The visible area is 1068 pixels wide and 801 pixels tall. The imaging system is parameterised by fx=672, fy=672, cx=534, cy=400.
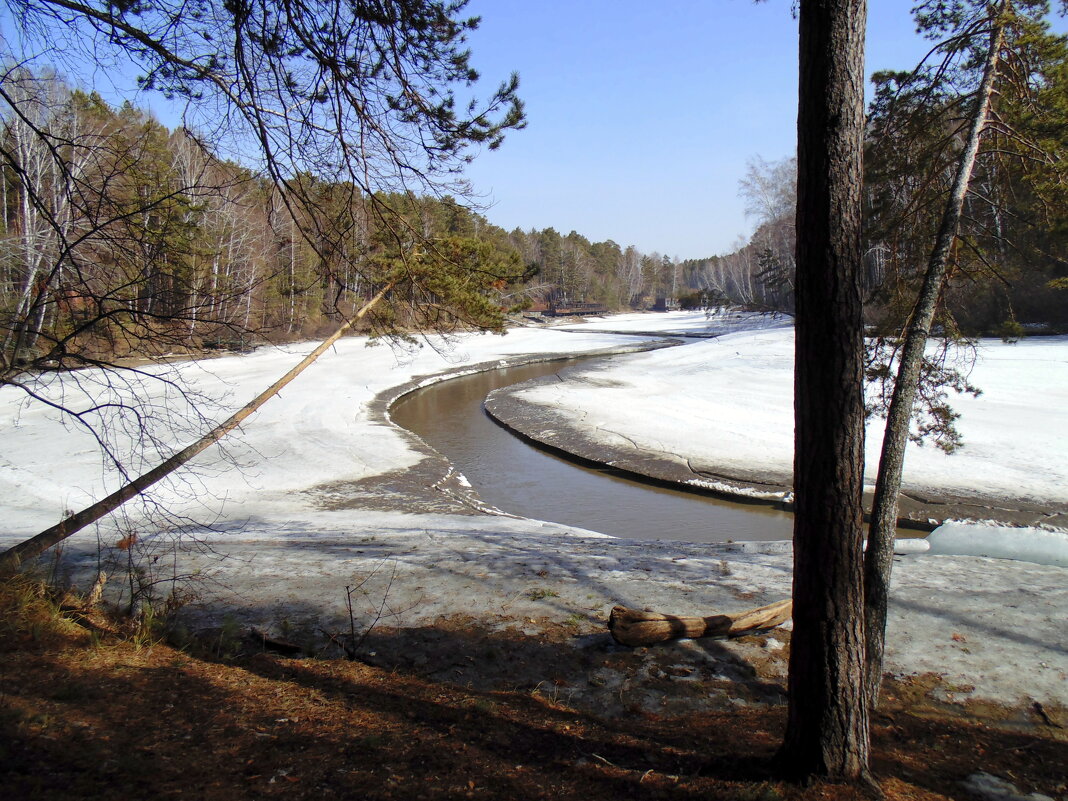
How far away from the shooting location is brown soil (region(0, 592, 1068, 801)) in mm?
2877

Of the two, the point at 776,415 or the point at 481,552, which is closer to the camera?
the point at 481,552

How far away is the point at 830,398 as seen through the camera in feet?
9.70

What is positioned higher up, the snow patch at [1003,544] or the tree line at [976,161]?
the tree line at [976,161]

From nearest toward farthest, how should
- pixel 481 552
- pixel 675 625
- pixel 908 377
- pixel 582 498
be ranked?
pixel 908 377 → pixel 675 625 → pixel 481 552 → pixel 582 498

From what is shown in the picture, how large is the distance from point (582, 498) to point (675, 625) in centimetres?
840

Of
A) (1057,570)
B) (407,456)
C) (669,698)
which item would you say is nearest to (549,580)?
(669,698)

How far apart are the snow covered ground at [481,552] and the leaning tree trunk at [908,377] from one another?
75 cm

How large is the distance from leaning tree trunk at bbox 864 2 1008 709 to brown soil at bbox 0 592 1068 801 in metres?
0.77

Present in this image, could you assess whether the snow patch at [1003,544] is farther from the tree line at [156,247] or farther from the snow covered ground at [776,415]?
the tree line at [156,247]

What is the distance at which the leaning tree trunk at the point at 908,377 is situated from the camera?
4496 mm

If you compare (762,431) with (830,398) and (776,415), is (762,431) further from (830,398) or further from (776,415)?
(830,398)

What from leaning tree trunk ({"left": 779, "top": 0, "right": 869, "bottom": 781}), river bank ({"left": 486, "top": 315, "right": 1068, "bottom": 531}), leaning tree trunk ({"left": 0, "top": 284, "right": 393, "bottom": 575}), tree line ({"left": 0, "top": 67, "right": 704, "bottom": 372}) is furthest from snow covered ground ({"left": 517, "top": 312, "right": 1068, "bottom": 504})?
leaning tree trunk ({"left": 0, "top": 284, "right": 393, "bottom": 575})

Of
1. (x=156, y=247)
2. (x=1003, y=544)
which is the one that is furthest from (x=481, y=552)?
(x=1003, y=544)

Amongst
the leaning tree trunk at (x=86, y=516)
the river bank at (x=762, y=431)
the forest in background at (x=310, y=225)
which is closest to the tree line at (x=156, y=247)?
the forest in background at (x=310, y=225)
